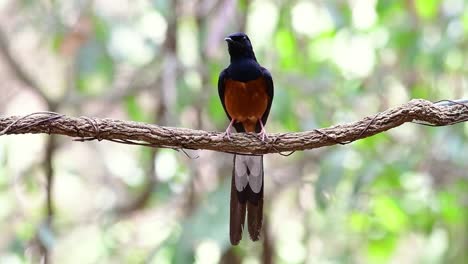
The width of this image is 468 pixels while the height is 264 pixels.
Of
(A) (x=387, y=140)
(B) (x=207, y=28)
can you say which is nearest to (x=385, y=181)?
(A) (x=387, y=140)

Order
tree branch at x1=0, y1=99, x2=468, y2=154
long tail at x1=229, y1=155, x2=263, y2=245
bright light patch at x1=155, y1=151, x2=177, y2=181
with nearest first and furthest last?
tree branch at x1=0, y1=99, x2=468, y2=154, long tail at x1=229, y1=155, x2=263, y2=245, bright light patch at x1=155, y1=151, x2=177, y2=181

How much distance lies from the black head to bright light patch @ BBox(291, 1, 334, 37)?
1.34m

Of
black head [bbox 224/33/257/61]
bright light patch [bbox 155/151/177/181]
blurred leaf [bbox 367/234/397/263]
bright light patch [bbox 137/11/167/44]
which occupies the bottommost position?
blurred leaf [bbox 367/234/397/263]

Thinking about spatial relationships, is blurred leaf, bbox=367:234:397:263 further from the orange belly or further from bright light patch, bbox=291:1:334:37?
the orange belly

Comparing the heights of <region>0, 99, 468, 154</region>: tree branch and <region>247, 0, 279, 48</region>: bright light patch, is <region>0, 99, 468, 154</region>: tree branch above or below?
below

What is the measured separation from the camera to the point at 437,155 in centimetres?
548

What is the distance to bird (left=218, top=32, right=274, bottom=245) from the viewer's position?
3637 mm

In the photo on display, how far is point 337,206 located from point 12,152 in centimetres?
239

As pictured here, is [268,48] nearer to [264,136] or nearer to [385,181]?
[385,181]

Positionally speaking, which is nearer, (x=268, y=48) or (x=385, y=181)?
(x=385, y=181)

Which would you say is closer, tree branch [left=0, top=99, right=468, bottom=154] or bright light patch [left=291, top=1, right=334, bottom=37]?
tree branch [left=0, top=99, right=468, bottom=154]

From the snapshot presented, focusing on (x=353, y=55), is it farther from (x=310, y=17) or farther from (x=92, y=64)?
(x=92, y=64)

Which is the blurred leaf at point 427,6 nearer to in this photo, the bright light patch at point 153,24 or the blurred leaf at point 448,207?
the blurred leaf at point 448,207

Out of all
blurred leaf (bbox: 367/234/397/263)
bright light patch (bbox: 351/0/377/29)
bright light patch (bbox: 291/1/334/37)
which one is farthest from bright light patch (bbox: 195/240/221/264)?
bright light patch (bbox: 351/0/377/29)
